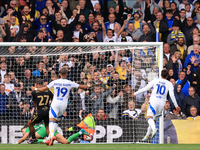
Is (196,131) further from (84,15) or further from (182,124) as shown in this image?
(84,15)

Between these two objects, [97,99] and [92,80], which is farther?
[92,80]

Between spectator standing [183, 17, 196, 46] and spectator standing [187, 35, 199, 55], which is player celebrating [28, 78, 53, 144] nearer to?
spectator standing [187, 35, 199, 55]

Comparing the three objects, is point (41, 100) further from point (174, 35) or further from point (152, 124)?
point (174, 35)

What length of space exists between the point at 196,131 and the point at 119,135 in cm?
202

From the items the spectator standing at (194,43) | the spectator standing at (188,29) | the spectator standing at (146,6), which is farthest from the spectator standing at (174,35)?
the spectator standing at (146,6)

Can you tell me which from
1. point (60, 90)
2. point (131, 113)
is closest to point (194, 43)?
point (131, 113)

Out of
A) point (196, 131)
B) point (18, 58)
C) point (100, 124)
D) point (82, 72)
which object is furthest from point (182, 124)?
point (18, 58)

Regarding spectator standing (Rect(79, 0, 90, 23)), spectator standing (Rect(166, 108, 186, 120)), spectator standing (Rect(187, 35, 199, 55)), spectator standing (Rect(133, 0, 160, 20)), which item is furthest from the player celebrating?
spectator standing (Rect(133, 0, 160, 20))

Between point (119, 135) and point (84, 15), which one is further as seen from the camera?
point (84, 15)

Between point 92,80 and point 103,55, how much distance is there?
0.83 m

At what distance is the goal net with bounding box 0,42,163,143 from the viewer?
31.0ft

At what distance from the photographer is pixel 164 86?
27.6ft

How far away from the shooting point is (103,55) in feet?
33.7

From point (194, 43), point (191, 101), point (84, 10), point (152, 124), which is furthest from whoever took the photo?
point (84, 10)
